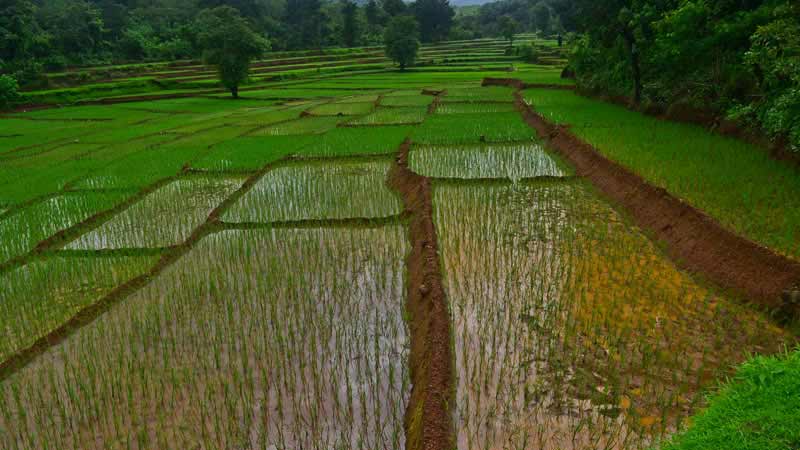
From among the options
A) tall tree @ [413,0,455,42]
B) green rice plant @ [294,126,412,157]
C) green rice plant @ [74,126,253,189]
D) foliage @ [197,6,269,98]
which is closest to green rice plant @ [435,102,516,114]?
green rice plant @ [294,126,412,157]

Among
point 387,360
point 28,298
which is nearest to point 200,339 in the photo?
point 387,360

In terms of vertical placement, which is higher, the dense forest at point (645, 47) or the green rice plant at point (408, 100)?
the dense forest at point (645, 47)

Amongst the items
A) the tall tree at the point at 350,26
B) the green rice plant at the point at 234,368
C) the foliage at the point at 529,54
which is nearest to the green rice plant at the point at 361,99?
the green rice plant at the point at 234,368

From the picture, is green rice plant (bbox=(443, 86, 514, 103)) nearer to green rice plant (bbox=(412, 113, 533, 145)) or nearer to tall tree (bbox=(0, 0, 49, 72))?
green rice plant (bbox=(412, 113, 533, 145))

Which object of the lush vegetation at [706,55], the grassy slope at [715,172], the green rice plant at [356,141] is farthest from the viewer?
the green rice plant at [356,141]

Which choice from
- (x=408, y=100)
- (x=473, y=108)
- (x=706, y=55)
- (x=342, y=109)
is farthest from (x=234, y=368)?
(x=408, y=100)

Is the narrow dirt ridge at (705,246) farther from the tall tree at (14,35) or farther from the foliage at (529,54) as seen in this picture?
the tall tree at (14,35)

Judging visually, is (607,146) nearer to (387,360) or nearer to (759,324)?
(759,324)
